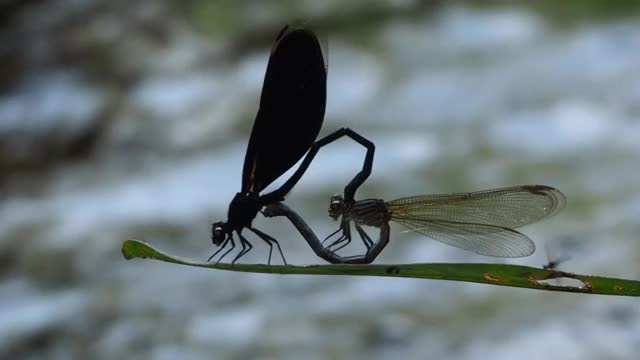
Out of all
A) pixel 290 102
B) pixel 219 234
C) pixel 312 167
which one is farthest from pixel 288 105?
pixel 312 167

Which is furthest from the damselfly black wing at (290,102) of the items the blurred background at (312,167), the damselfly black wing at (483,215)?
Answer: the blurred background at (312,167)

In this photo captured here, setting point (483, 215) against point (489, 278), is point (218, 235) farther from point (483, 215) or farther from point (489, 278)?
point (489, 278)

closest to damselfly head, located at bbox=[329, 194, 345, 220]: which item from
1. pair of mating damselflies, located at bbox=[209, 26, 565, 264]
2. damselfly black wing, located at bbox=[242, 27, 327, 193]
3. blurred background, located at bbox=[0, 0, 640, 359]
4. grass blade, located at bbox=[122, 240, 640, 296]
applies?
pair of mating damselflies, located at bbox=[209, 26, 565, 264]

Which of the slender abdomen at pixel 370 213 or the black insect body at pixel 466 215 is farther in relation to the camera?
the slender abdomen at pixel 370 213

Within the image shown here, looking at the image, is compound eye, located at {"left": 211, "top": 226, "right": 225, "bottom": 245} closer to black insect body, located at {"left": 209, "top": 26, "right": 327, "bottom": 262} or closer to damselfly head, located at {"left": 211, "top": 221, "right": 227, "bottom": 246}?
damselfly head, located at {"left": 211, "top": 221, "right": 227, "bottom": 246}

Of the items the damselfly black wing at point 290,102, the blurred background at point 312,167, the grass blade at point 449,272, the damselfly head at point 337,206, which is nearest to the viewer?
the grass blade at point 449,272

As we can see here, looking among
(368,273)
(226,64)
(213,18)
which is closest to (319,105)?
(368,273)

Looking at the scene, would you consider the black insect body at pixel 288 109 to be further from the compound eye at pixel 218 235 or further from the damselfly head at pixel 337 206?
the damselfly head at pixel 337 206
